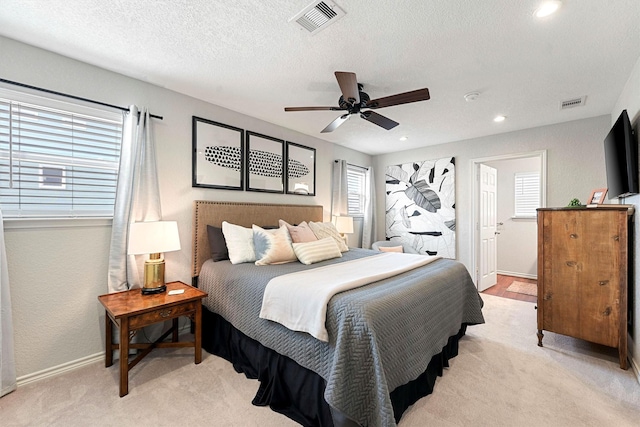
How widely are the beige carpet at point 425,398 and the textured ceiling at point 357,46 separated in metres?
2.44

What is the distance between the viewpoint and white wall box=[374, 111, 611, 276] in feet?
11.0

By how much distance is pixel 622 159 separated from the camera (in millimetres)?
2297

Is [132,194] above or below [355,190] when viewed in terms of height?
below

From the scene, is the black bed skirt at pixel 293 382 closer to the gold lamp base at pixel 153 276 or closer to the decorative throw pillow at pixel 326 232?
the gold lamp base at pixel 153 276

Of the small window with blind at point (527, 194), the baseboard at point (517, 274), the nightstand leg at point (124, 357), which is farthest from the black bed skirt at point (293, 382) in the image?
the small window with blind at point (527, 194)

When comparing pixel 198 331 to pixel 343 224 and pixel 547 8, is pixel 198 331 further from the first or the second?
pixel 547 8

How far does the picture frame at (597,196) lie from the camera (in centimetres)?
276

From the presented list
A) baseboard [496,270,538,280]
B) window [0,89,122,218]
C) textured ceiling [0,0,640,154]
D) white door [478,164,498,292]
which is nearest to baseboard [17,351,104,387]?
window [0,89,122,218]

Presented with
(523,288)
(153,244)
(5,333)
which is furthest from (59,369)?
(523,288)

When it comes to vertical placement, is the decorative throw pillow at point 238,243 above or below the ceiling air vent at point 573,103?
below

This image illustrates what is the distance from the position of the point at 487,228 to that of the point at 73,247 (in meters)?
5.36

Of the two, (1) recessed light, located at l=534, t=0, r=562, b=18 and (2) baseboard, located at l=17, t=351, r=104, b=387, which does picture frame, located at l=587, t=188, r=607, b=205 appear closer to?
(1) recessed light, located at l=534, t=0, r=562, b=18

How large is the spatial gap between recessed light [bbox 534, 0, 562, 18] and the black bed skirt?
2334 millimetres

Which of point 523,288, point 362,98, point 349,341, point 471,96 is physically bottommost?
point 523,288
